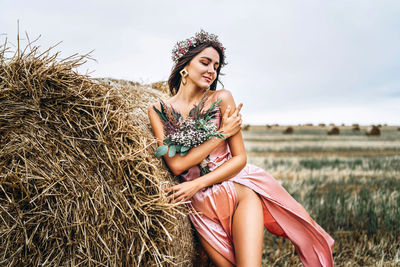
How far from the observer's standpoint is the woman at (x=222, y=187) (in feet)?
7.72

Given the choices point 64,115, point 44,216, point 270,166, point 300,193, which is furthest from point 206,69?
point 270,166

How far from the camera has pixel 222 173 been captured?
2.43m

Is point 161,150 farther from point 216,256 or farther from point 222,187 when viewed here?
point 216,256

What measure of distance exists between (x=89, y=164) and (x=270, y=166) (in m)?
7.39

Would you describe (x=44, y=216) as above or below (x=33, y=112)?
below

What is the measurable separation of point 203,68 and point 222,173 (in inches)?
34.8

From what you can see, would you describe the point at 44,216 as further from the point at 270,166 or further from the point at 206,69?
the point at 270,166

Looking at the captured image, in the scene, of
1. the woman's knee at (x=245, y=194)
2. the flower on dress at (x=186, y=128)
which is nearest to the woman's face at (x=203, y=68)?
the flower on dress at (x=186, y=128)

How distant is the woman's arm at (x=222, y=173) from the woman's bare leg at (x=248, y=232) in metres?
0.23

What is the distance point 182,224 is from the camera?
2381mm

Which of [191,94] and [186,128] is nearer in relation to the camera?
[186,128]

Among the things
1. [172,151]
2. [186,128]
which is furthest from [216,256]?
[186,128]

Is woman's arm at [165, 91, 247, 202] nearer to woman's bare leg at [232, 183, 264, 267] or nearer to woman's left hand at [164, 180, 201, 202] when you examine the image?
woman's left hand at [164, 180, 201, 202]

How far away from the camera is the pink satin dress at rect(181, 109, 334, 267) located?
2.47 metres
